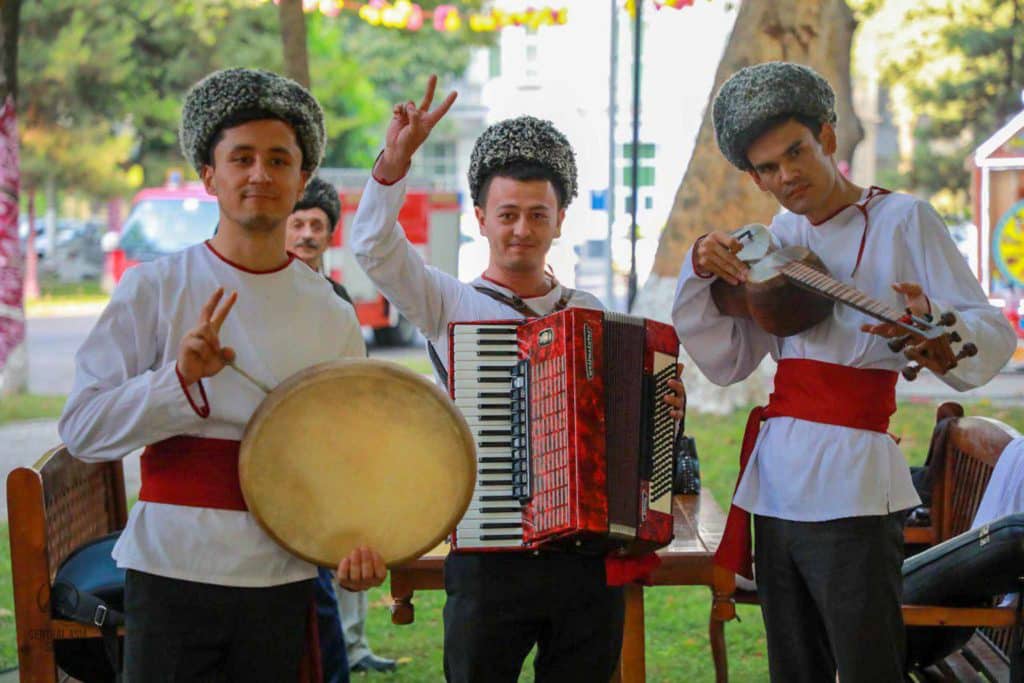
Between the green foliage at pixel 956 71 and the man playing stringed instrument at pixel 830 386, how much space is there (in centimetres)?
1661

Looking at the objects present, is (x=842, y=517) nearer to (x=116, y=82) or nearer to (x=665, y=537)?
(x=665, y=537)

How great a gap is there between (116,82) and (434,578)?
20.1m

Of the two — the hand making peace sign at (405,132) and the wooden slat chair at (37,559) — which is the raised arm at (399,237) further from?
the wooden slat chair at (37,559)

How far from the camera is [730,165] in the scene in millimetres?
9641

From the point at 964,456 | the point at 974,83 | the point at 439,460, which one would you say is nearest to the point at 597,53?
the point at 974,83

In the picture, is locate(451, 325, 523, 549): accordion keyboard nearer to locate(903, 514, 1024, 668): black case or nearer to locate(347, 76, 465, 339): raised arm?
locate(347, 76, 465, 339): raised arm

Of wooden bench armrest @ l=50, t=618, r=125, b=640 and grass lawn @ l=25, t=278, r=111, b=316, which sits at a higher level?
wooden bench armrest @ l=50, t=618, r=125, b=640

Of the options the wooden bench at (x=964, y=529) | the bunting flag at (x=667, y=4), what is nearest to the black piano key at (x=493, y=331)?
the wooden bench at (x=964, y=529)

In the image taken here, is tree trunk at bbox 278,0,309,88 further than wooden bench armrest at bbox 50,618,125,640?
Yes

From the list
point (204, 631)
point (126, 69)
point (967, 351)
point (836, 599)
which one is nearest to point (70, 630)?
point (204, 631)

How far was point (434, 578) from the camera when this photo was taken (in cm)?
372

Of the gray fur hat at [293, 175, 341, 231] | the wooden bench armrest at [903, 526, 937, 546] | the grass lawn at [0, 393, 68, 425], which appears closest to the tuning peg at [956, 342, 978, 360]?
the wooden bench armrest at [903, 526, 937, 546]

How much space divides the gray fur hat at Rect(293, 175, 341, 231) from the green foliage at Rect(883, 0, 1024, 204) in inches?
615

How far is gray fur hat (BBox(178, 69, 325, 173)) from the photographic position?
259 centimetres
